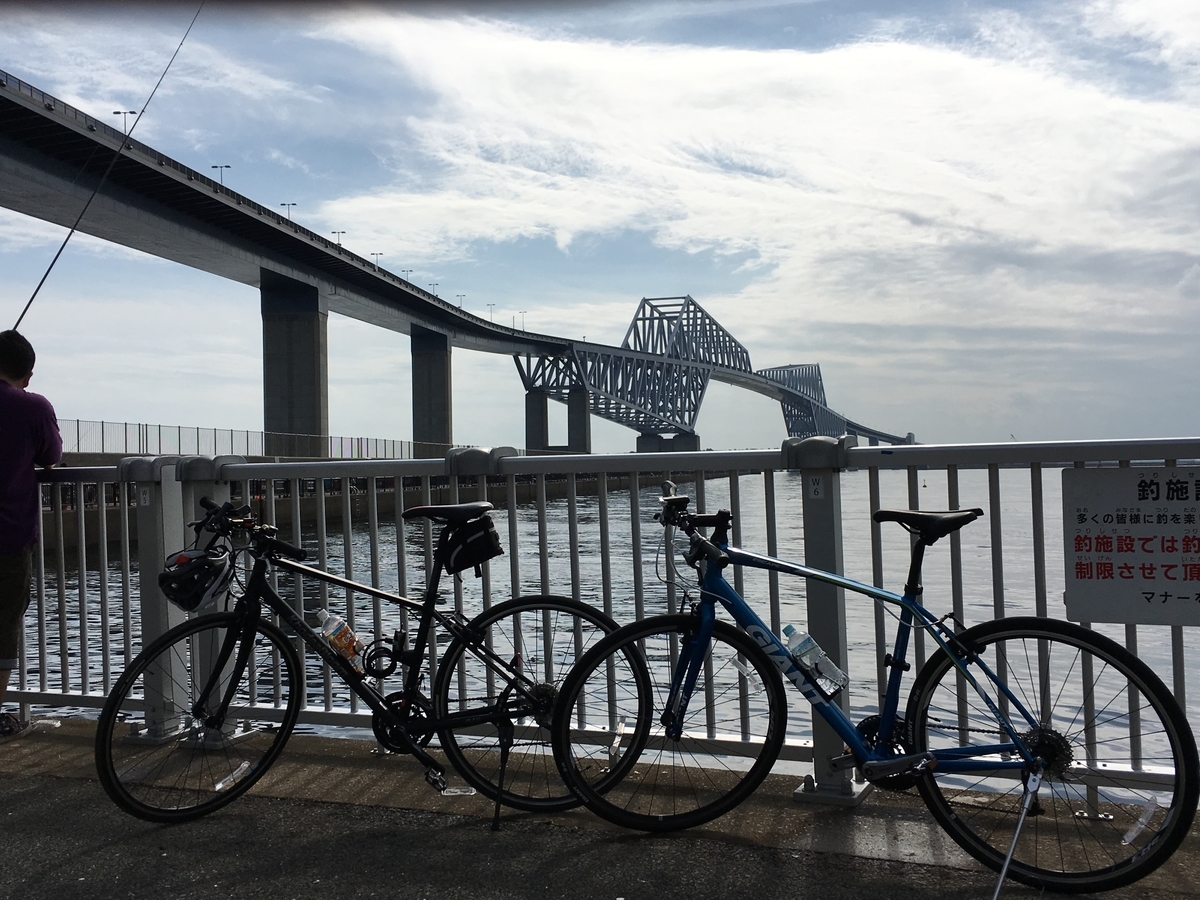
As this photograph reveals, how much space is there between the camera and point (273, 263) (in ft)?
147

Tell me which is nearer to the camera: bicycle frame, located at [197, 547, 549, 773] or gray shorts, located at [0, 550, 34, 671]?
bicycle frame, located at [197, 547, 549, 773]

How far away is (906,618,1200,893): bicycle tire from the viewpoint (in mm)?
2887

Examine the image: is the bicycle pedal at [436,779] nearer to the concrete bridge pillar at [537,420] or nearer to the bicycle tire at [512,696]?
the bicycle tire at [512,696]

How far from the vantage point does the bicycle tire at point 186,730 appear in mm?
3633

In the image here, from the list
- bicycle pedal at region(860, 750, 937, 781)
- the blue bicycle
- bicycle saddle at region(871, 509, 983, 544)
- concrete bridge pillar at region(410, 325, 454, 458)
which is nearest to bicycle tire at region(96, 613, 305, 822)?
the blue bicycle

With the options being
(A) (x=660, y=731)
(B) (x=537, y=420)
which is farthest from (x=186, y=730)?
(B) (x=537, y=420)

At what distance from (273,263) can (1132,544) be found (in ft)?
148

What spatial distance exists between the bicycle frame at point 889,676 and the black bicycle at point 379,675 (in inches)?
14.2

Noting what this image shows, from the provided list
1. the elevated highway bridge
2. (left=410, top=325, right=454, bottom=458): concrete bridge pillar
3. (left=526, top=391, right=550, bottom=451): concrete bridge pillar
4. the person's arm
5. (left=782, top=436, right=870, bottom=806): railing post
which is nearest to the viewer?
(left=782, top=436, right=870, bottom=806): railing post

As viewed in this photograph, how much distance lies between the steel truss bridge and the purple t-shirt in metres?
89.1

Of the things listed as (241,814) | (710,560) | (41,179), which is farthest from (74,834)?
(41,179)

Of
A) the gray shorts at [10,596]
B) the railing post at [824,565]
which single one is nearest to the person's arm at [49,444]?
the gray shorts at [10,596]

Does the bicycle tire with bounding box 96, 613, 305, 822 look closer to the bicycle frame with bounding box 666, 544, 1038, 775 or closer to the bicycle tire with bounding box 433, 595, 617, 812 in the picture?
the bicycle tire with bounding box 433, 595, 617, 812

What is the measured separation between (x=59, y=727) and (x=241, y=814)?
→ 1863 mm
